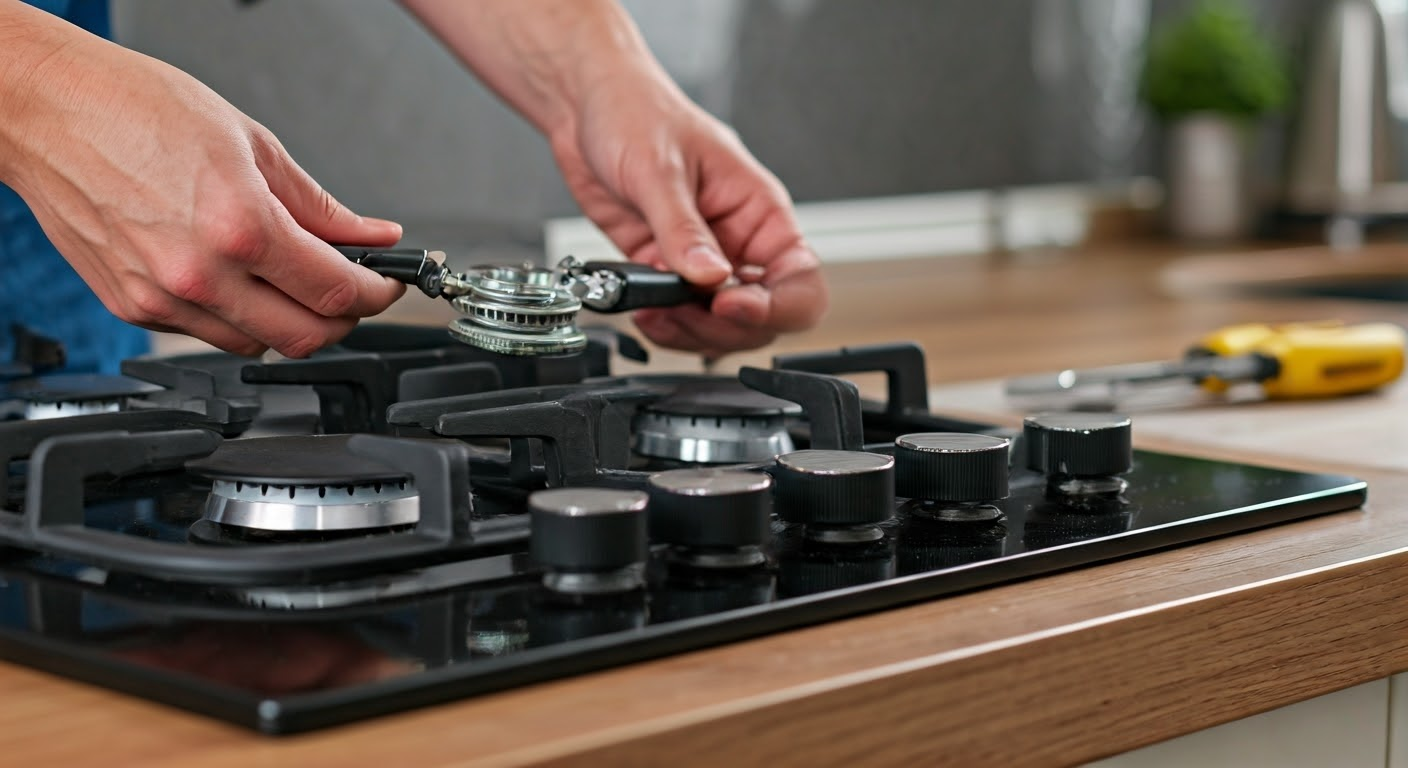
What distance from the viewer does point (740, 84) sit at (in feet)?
8.16

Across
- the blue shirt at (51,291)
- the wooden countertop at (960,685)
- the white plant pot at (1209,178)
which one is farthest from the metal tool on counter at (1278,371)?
the white plant pot at (1209,178)

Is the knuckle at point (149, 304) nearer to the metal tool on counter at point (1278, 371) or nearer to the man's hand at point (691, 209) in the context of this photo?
the man's hand at point (691, 209)

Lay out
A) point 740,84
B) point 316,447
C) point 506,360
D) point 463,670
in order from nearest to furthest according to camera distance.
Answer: point 463,670 → point 316,447 → point 506,360 → point 740,84

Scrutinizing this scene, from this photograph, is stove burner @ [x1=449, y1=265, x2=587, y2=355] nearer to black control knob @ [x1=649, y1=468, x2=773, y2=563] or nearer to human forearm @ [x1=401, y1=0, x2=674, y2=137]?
black control knob @ [x1=649, y1=468, x2=773, y2=563]

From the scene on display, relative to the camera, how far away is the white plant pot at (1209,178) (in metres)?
2.94

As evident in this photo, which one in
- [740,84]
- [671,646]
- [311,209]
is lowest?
[671,646]

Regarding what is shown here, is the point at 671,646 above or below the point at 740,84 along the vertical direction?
below

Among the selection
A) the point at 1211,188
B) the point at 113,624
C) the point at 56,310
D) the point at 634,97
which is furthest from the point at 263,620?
the point at 1211,188

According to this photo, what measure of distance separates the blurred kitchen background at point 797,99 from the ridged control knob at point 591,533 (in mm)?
1051

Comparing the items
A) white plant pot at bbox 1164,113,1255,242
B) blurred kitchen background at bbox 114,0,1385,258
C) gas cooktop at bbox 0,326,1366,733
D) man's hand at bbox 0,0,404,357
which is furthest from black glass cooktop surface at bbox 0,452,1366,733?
A: white plant pot at bbox 1164,113,1255,242

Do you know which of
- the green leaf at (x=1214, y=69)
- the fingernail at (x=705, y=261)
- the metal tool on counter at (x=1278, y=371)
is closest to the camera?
the fingernail at (x=705, y=261)

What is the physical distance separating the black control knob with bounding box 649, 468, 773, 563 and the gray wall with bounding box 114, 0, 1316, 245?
3.38 feet

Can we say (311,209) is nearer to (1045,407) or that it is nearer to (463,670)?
(463,670)

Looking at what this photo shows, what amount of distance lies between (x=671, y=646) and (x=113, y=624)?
6.0 inches
